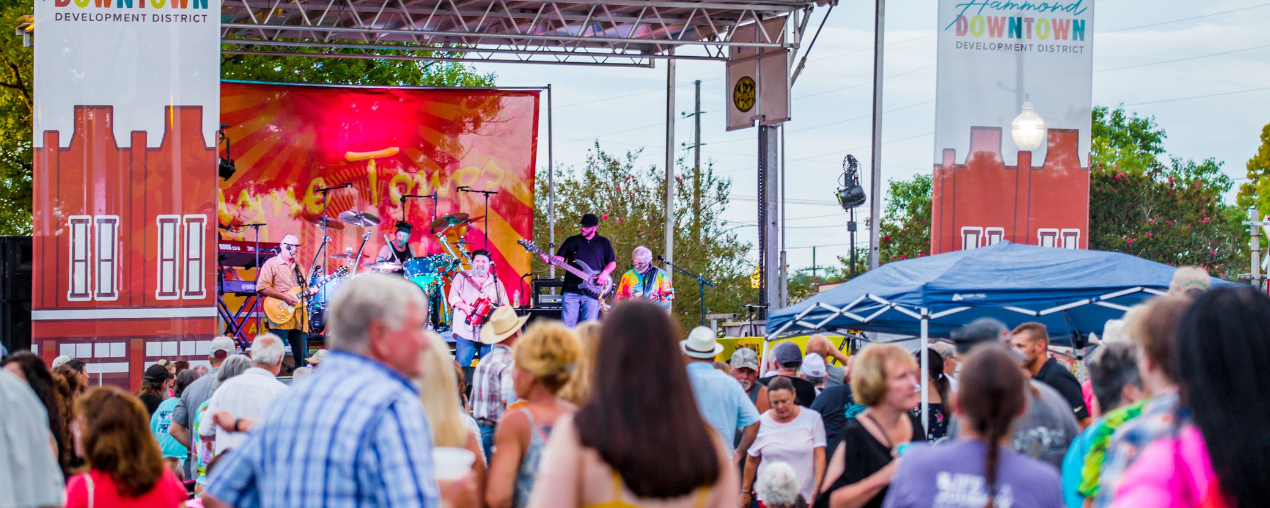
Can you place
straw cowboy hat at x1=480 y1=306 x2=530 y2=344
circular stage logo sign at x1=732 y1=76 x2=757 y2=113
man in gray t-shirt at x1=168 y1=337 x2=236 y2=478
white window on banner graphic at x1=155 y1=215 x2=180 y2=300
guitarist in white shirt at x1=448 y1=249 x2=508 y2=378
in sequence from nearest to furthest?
straw cowboy hat at x1=480 y1=306 x2=530 y2=344 → man in gray t-shirt at x1=168 y1=337 x2=236 y2=478 → white window on banner graphic at x1=155 y1=215 x2=180 y2=300 → guitarist in white shirt at x1=448 y1=249 x2=508 y2=378 → circular stage logo sign at x1=732 y1=76 x2=757 y2=113

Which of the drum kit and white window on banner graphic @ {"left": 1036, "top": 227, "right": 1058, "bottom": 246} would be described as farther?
the drum kit

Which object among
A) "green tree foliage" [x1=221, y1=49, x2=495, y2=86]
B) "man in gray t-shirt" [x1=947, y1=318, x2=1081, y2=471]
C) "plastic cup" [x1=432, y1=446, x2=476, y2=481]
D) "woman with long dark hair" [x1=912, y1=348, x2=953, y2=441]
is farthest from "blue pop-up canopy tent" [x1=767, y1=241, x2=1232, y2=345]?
"green tree foliage" [x1=221, y1=49, x2=495, y2=86]

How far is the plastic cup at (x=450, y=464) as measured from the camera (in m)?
2.66

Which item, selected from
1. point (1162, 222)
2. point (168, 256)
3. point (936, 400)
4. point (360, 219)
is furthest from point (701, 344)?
point (1162, 222)

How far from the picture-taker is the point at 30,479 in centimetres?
318

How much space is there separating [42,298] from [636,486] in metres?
9.74

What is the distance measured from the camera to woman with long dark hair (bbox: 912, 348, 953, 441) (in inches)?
191

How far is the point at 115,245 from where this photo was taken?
10.6 m

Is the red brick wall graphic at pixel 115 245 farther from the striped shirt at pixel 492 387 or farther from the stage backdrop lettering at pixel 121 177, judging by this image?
the striped shirt at pixel 492 387

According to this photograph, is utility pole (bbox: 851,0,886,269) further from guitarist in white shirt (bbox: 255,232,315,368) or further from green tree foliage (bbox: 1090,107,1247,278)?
green tree foliage (bbox: 1090,107,1247,278)

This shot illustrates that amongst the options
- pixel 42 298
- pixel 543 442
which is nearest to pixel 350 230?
pixel 42 298

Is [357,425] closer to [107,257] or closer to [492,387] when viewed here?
[492,387]

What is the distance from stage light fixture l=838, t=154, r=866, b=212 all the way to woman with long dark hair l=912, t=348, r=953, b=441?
857cm

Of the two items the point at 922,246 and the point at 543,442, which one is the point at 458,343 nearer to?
the point at 543,442
